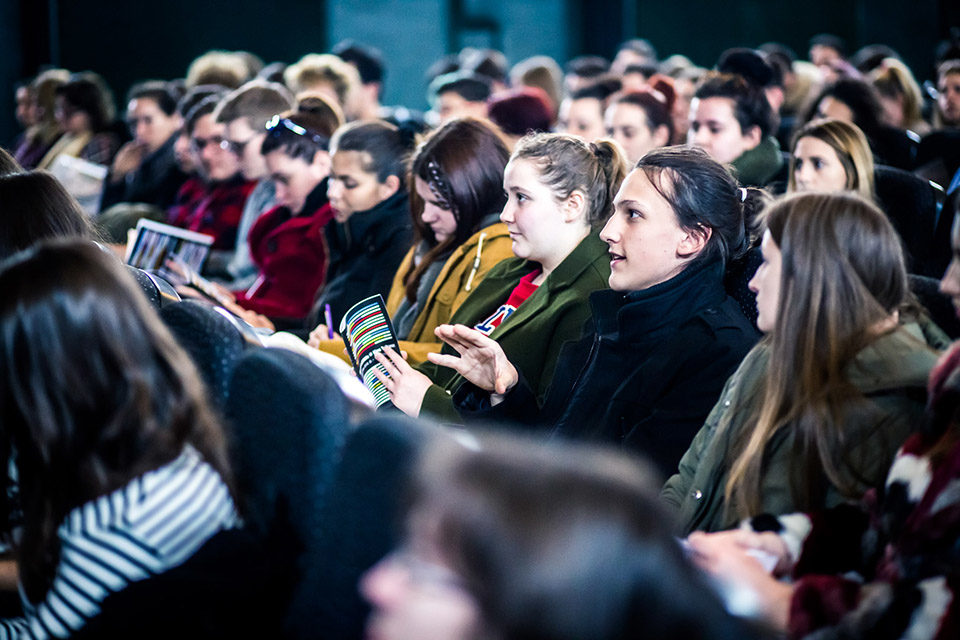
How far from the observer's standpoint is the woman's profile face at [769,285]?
172cm

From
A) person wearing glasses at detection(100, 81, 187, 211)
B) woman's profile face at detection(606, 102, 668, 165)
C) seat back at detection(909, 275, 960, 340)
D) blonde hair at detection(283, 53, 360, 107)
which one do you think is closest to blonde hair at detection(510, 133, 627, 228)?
seat back at detection(909, 275, 960, 340)

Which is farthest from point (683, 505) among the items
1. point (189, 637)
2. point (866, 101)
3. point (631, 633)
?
point (866, 101)

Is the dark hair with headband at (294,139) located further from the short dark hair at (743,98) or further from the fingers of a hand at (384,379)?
the fingers of a hand at (384,379)

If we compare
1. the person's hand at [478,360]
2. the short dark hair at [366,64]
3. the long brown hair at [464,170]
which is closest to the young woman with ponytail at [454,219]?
the long brown hair at [464,170]

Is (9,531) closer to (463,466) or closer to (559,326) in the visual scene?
(463,466)

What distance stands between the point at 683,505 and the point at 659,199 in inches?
29.8

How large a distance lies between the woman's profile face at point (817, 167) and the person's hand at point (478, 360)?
1572 millimetres

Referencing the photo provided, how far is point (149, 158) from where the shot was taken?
6.11 m

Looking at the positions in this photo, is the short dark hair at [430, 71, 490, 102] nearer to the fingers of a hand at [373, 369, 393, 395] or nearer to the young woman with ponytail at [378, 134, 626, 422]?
the young woman with ponytail at [378, 134, 626, 422]

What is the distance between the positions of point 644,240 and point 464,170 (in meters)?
0.94

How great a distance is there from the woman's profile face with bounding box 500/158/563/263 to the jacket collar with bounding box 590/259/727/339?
48cm

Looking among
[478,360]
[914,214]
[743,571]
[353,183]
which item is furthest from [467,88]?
[743,571]

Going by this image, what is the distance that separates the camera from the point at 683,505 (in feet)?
6.40

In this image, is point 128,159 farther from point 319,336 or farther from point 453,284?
point 453,284
